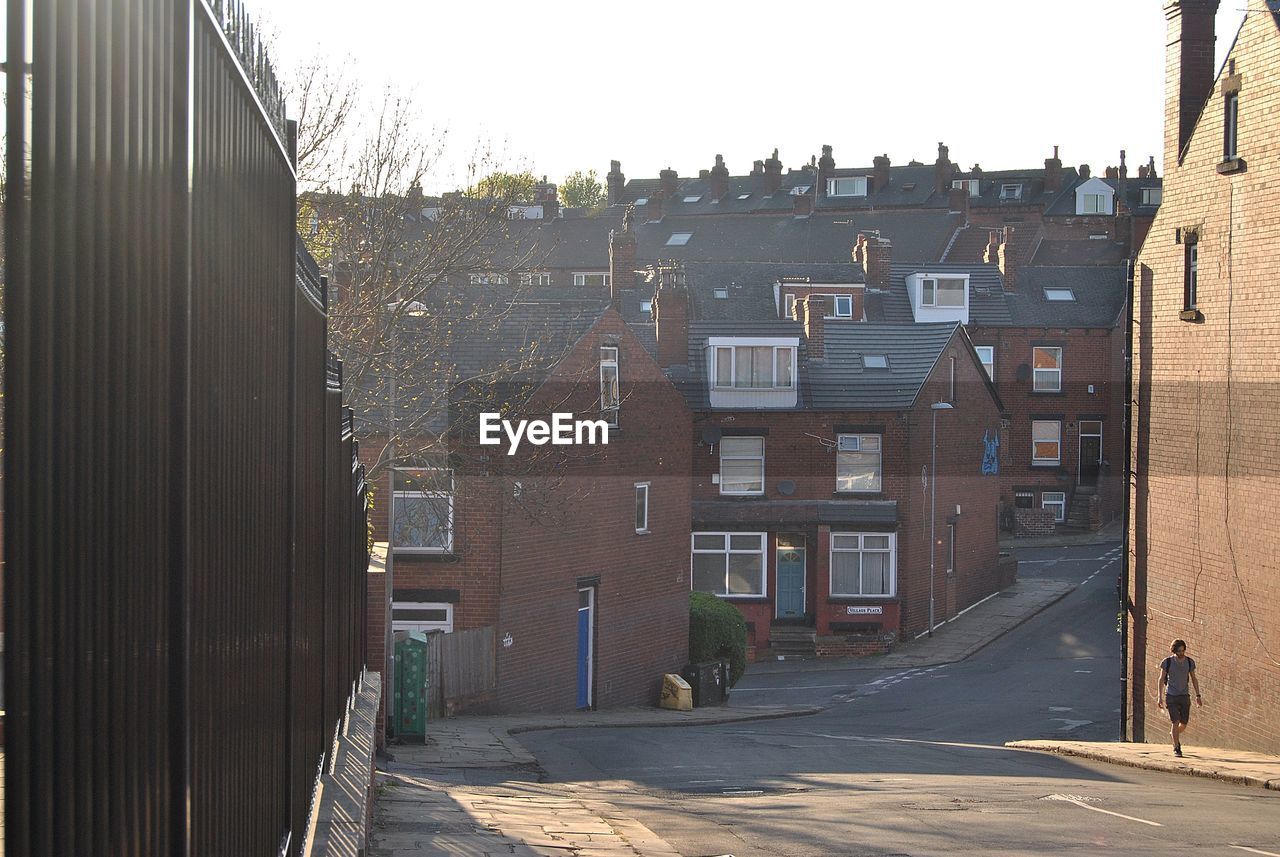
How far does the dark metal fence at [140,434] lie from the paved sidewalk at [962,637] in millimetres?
31712

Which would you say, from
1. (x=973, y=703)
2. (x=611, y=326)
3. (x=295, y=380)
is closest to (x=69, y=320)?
(x=295, y=380)

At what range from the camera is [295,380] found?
484cm

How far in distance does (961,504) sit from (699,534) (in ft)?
27.5

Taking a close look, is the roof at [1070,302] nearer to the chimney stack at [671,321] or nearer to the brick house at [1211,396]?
the chimney stack at [671,321]

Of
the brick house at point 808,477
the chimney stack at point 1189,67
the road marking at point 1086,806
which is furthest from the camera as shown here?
the brick house at point 808,477

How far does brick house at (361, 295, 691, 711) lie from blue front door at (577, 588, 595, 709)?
30 mm

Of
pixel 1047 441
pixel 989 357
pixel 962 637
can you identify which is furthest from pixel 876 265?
pixel 962 637

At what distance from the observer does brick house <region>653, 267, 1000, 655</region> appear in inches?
1447

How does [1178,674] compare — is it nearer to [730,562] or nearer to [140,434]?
[140,434]

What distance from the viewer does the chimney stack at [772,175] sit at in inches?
3105

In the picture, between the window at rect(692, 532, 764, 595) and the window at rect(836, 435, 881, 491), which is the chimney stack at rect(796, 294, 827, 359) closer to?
the window at rect(836, 435, 881, 491)

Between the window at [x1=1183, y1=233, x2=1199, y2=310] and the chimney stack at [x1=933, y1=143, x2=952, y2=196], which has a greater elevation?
the chimney stack at [x1=933, y1=143, x2=952, y2=196]

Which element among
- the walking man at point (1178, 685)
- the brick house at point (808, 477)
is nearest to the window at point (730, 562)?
the brick house at point (808, 477)

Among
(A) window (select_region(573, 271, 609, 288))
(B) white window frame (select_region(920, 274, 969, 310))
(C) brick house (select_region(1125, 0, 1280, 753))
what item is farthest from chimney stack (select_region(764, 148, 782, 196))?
(C) brick house (select_region(1125, 0, 1280, 753))
